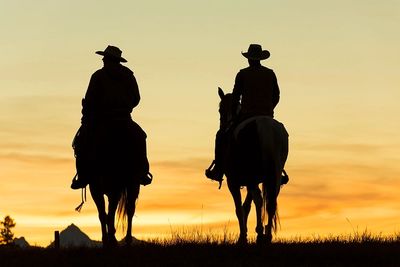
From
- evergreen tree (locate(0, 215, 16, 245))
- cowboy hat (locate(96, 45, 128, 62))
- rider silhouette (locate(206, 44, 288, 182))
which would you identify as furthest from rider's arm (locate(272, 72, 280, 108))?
evergreen tree (locate(0, 215, 16, 245))

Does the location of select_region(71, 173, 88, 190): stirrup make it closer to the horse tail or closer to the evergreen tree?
the horse tail

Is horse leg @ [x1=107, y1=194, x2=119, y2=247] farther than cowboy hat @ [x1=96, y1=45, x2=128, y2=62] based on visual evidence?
No

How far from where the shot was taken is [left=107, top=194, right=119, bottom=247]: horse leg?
18.3 meters

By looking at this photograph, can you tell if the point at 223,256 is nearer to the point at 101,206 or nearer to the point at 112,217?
the point at 112,217

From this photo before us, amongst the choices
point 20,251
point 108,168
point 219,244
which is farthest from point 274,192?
point 20,251

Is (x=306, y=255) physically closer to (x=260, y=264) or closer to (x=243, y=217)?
(x=260, y=264)

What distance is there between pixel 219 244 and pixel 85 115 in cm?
394

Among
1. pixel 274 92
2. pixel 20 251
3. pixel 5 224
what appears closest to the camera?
pixel 20 251

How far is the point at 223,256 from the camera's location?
16.0 m

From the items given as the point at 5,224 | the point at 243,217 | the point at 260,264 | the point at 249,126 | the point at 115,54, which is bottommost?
the point at 260,264

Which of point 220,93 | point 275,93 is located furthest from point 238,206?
point 220,93

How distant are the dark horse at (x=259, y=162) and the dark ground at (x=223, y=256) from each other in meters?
1.29

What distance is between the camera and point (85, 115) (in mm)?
19094

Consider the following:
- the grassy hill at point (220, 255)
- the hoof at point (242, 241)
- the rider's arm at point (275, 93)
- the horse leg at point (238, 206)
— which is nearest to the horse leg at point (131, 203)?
the grassy hill at point (220, 255)
